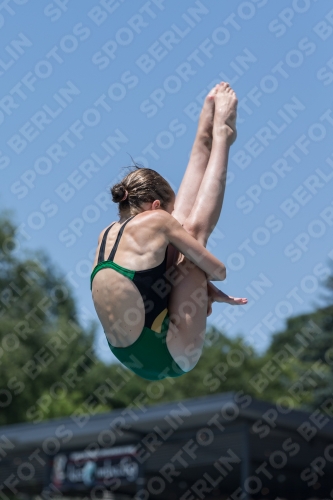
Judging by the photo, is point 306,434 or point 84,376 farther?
point 84,376

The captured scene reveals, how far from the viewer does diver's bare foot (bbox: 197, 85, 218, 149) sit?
17.6ft

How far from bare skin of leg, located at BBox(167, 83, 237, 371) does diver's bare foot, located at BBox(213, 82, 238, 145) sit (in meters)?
0.05

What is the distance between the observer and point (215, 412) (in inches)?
619

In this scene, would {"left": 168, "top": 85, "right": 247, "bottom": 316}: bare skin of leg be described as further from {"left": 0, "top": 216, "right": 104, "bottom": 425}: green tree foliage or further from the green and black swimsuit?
{"left": 0, "top": 216, "right": 104, "bottom": 425}: green tree foliage

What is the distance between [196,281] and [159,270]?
24 cm

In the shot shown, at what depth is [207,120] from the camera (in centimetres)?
538

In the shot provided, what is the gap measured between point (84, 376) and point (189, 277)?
4135cm

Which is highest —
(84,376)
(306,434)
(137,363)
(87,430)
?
(137,363)

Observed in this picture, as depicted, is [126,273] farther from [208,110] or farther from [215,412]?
[215,412]

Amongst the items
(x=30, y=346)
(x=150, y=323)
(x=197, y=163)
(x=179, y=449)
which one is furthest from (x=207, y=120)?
(x=30, y=346)

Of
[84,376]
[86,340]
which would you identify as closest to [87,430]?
[86,340]

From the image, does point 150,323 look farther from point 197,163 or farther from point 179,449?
point 179,449

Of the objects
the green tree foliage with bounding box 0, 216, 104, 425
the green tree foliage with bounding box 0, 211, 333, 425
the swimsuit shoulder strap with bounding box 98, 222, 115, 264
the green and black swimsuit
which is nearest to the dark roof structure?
the green tree foliage with bounding box 0, 211, 333, 425

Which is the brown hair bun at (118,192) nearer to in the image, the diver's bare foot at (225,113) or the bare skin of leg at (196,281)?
the bare skin of leg at (196,281)
